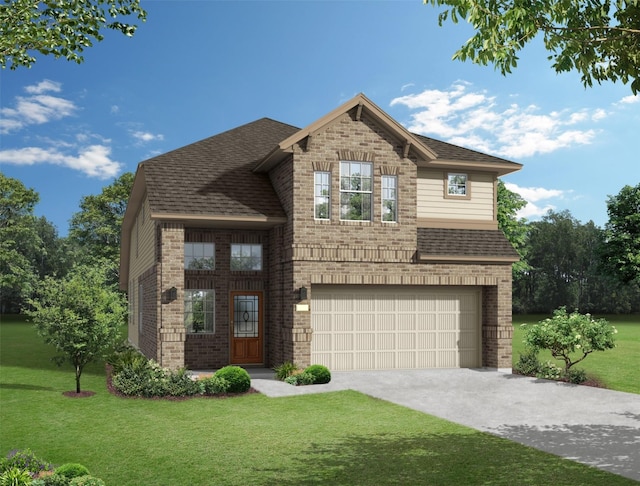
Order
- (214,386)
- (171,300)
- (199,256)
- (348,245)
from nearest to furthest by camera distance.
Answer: (214,386)
(171,300)
(348,245)
(199,256)

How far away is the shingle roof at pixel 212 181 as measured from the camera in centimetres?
2016

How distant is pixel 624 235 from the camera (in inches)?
2168

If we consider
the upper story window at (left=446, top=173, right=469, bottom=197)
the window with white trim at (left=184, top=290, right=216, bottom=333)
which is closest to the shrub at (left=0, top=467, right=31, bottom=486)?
the window with white trim at (left=184, top=290, right=216, bottom=333)

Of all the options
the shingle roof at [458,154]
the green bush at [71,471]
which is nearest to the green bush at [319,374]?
the shingle roof at [458,154]

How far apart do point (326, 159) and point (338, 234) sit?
87.7 inches

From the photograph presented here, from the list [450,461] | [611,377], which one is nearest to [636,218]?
[611,377]

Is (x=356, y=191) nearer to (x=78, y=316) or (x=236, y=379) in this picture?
(x=236, y=379)

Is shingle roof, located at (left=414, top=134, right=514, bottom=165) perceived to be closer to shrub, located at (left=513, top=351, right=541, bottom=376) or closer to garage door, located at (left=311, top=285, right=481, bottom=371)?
garage door, located at (left=311, top=285, right=481, bottom=371)

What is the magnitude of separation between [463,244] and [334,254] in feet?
14.3

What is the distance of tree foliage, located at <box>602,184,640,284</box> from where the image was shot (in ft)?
180

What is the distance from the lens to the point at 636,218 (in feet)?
179

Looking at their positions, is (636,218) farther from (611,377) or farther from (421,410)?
(421,410)

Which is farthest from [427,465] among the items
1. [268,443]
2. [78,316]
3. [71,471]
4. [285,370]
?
[78,316]

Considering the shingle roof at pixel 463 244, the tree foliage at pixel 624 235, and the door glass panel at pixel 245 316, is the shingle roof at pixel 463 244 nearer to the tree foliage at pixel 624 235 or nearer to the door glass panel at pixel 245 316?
the door glass panel at pixel 245 316
